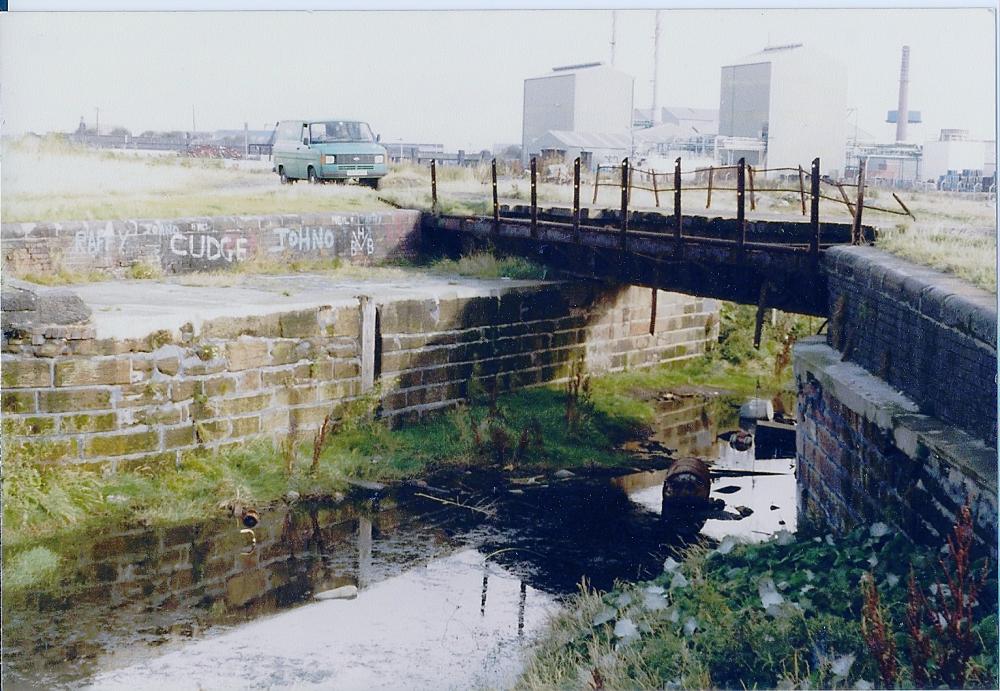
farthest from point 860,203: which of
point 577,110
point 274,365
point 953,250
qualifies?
point 274,365

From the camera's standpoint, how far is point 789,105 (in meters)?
8.63

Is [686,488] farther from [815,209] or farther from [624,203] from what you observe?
[624,203]

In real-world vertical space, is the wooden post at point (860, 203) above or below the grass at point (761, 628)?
above

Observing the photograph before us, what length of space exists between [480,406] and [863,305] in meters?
4.79

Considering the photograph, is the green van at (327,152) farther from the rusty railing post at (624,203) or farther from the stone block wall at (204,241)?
the rusty railing post at (624,203)

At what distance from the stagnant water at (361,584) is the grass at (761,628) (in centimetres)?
49

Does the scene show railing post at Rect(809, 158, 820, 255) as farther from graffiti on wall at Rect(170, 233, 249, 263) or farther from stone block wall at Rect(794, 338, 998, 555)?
graffiti on wall at Rect(170, 233, 249, 263)

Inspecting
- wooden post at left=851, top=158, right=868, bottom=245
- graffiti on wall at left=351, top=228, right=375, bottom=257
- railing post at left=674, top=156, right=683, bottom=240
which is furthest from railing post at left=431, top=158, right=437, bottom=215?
wooden post at left=851, top=158, right=868, bottom=245

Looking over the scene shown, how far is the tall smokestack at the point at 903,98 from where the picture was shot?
7555 millimetres

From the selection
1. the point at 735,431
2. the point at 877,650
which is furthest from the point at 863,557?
the point at 735,431

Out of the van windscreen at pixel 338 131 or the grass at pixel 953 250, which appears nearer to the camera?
the grass at pixel 953 250

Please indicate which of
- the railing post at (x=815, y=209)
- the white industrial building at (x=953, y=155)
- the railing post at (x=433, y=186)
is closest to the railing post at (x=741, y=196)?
the railing post at (x=815, y=209)

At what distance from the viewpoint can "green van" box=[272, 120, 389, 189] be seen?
31.0 feet

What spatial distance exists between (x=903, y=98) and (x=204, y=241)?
6.85m
